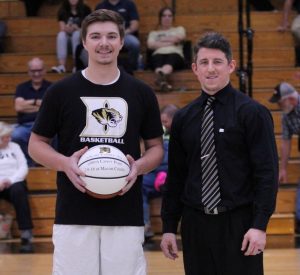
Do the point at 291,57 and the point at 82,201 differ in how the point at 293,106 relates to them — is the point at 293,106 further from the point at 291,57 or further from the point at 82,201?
the point at 82,201

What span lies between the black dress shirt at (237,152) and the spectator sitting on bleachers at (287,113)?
14.2 feet

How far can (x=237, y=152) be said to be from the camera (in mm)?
3600

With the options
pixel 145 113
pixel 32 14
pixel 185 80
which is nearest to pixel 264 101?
pixel 185 80

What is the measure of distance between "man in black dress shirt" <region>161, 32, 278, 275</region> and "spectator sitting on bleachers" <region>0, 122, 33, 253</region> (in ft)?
13.5

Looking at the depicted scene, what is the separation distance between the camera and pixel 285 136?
8102 mm

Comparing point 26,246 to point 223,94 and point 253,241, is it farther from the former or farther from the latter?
point 253,241

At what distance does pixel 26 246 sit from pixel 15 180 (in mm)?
738

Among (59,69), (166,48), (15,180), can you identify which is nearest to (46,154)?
(15,180)

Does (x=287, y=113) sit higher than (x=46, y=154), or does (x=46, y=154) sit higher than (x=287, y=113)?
(x=46, y=154)

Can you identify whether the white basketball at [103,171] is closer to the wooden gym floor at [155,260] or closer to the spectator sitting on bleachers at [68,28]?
the wooden gym floor at [155,260]

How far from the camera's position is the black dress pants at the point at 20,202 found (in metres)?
7.69

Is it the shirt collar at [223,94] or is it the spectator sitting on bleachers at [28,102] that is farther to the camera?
the spectator sitting on bleachers at [28,102]

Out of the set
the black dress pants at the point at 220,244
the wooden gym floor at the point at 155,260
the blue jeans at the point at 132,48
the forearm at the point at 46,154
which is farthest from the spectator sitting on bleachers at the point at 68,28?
the black dress pants at the point at 220,244

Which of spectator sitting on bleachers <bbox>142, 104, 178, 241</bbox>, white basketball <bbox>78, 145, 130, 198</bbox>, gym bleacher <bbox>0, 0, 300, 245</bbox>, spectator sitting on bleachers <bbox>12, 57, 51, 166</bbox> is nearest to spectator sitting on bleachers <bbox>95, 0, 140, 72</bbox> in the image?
gym bleacher <bbox>0, 0, 300, 245</bbox>
